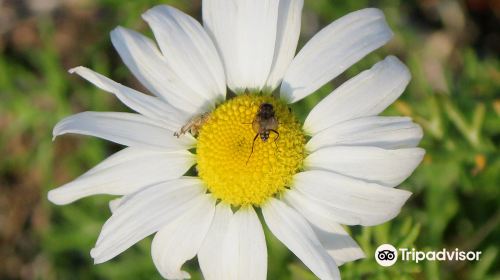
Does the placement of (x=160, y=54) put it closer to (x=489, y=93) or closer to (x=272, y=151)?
(x=272, y=151)

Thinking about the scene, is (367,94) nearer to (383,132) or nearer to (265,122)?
(383,132)

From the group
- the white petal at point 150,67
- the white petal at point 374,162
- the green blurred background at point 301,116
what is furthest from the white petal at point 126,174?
the green blurred background at point 301,116

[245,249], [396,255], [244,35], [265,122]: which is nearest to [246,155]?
[265,122]

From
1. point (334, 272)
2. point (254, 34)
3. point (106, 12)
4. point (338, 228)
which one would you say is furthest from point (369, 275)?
point (106, 12)

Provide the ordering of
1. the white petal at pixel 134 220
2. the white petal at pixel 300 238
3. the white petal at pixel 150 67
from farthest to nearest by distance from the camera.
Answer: the white petal at pixel 150 67, the white petal at pixel 134 220, the white petal at pixel 300 238

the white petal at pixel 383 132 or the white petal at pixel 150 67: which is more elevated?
the white petal at pixel 150 67

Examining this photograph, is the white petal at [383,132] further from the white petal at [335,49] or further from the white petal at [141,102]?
the white petal at [141,102]

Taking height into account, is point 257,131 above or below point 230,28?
below
